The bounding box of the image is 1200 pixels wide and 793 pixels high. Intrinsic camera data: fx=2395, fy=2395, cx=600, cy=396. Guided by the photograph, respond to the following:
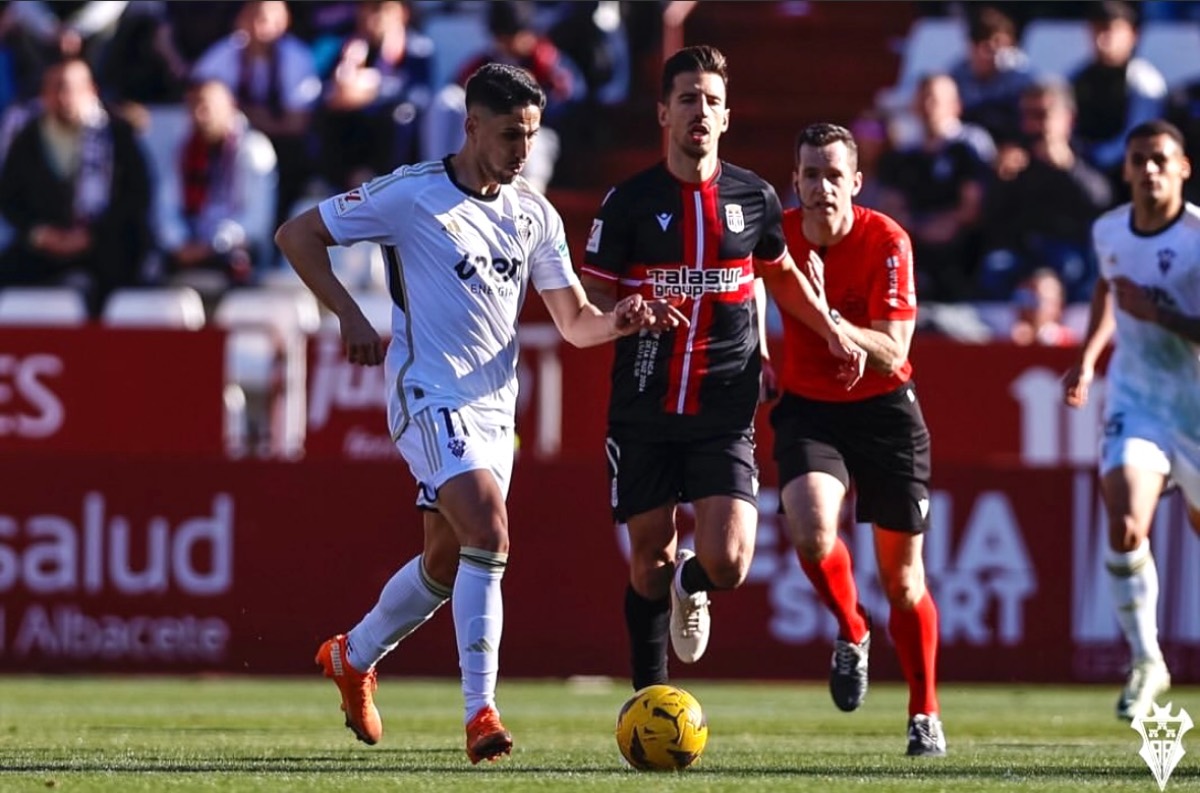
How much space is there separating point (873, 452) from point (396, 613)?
2.01 m

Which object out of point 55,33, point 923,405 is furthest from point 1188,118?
point 55,33

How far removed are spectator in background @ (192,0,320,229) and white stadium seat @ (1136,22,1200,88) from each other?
20.9 feet

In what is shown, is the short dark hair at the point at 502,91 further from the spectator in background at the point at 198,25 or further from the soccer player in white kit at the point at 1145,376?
the spectator in background at the point at 198,25

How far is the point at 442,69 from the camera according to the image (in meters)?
18.8

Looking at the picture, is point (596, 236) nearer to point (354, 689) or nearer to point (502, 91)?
point (502, 91)

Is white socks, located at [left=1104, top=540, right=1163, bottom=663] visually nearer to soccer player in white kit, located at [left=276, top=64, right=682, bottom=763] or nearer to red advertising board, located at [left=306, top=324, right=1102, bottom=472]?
red advertising board, located at [left=306, top=324, right=1102, bottom=472]

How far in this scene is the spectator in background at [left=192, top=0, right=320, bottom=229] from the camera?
1783cm

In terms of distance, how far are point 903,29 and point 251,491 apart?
7.98 metres

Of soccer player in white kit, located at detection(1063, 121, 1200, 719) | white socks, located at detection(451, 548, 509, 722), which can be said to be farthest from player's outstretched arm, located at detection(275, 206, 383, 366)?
soccer player in white kit, located at detection(1063, 121, 1200, 719)

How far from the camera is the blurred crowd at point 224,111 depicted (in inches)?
672

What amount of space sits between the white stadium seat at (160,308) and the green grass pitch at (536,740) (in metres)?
3.19

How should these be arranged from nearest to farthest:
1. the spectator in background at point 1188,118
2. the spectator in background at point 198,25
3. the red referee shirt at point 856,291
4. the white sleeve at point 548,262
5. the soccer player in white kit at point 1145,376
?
the white sleeve at point 548,262 → the red referee shirt at point 856,291 → the soccer player in white kit at point 1145,376 → the spectator in background at point 1188,118 → the spectator in background at point 198,25

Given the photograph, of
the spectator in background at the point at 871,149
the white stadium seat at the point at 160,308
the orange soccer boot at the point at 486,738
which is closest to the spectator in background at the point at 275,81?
the white stadium seat at the point at 160,308

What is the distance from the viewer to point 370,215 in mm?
8320
